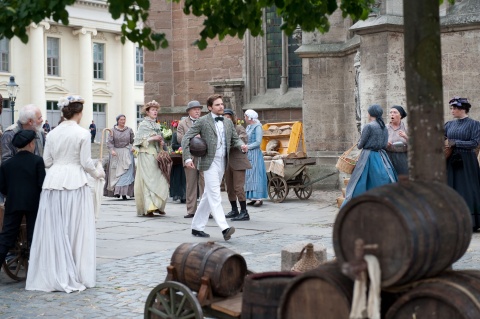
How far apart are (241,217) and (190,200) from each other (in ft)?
3.32

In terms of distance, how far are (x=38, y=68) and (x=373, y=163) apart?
48070mm

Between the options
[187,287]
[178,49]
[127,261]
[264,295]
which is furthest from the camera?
[178,49]

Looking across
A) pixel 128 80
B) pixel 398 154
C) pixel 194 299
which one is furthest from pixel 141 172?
pixel 128 80

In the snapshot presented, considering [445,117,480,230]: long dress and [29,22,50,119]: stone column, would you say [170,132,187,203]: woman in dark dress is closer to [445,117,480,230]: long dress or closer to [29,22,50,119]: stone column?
[445,117,480,230]: long dress

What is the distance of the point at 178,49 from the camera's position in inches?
1017

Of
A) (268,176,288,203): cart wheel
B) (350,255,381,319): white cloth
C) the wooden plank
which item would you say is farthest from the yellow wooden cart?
(350,255,381,319): white cloth

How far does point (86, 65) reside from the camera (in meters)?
59.6

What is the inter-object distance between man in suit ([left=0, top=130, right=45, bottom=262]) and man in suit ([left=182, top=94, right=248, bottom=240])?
2943mm

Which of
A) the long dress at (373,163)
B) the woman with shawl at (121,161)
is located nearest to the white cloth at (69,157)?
the long dress at (373,163)

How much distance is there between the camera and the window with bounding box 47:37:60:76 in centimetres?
5875

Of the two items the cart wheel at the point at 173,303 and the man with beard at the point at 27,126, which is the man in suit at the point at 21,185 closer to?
the man with beard at the point at 27,126

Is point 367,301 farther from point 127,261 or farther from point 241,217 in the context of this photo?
point 241,217

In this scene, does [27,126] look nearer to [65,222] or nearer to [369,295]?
[65,222]

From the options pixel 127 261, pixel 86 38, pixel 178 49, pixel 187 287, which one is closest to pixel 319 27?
pixel 187 287
